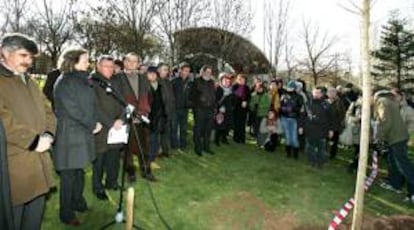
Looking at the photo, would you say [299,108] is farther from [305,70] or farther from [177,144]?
[305,70]

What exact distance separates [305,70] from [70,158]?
1129 inches

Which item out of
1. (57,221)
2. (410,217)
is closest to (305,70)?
(410,217)

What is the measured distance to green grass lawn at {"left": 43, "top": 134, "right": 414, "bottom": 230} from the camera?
7559 millimetres

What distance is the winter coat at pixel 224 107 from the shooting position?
41.6 feet

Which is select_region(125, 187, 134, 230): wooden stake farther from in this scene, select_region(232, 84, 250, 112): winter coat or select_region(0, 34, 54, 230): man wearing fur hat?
select_region(232, 84, 250, 112): winter coat

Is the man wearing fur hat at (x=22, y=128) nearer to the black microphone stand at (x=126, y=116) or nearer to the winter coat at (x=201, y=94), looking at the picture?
the black microphone stand at (x=126, y=116)

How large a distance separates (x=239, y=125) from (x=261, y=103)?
89 cm

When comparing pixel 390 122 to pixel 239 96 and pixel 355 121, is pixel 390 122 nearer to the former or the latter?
pixel 355 121

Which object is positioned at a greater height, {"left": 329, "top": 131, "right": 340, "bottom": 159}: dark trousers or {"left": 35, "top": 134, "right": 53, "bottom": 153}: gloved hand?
{"left": 35, "top": 134, "right": 53, "bottom": 153}: gloved hand

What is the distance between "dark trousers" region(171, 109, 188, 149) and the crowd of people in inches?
0.9

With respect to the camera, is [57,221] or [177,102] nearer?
[57,221]

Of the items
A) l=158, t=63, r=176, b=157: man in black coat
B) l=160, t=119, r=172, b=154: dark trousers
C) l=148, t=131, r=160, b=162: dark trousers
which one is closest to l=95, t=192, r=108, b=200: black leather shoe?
l=148, t=131, r=160, b=162: dark trousers

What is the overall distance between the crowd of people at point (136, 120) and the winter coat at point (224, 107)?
25 millimetres

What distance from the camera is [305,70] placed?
110 feet
